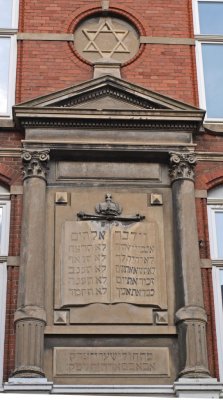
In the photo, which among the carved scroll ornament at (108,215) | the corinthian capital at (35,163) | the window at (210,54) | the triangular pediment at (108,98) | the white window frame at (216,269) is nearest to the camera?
the white window frame at (216,269)

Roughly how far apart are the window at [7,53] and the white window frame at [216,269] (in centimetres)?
353

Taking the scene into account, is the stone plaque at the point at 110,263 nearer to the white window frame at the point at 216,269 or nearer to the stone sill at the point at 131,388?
the white window frame at the point at 216,269

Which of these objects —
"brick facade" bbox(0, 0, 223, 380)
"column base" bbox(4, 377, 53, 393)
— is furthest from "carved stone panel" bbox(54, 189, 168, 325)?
"column base" bbox(4, 377, 53, 393)

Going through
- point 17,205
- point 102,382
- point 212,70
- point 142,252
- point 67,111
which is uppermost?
point 212,70

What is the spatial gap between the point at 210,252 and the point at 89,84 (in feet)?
10.4

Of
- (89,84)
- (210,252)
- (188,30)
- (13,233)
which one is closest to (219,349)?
(210,252)

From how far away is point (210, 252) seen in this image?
12.9 metres

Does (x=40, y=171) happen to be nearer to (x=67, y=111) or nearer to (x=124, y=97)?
(x=67, y=111)

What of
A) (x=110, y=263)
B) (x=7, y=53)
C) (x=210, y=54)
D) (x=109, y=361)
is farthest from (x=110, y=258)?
(x=210, y=54)

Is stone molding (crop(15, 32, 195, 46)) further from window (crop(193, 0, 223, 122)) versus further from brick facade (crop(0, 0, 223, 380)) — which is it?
window (crop(193, 0, 223, 122))

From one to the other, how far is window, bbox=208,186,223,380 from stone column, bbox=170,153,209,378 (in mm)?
496

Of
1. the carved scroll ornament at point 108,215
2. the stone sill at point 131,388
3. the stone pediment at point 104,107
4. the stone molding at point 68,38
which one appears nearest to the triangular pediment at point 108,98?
the stone pediment at point 104,107

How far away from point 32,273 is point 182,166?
2.80 metres

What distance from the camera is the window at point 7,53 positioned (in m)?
14.0
